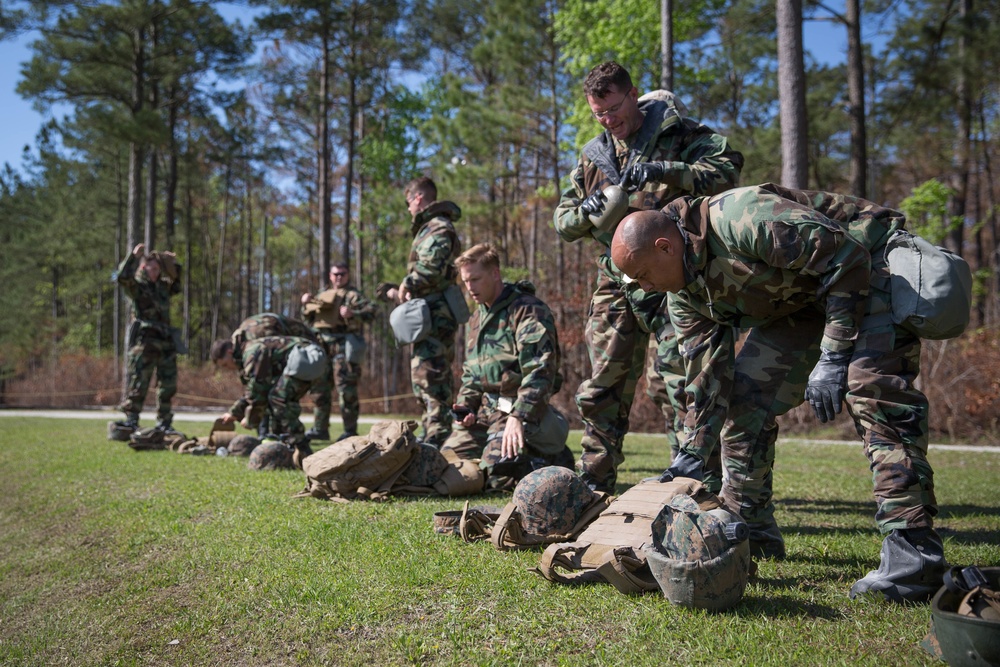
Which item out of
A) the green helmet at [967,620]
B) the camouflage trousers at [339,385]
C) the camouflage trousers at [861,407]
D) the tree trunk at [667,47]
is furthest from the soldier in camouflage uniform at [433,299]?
the tree trunk at [667,47]

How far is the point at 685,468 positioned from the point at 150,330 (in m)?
9.80

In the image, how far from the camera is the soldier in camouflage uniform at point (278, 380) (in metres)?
8.83

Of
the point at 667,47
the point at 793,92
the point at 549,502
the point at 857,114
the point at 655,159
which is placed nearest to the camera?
the point at 549,502

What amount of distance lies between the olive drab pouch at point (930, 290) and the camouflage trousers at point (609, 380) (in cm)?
192

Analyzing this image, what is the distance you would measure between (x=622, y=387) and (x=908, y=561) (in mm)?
2294

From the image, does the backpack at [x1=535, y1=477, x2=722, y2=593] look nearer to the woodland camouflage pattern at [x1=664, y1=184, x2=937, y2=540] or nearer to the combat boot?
the woodland camouflage pattern at [x1=664, y1=184, x2=937, y2=540]

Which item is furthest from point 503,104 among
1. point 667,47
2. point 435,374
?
point 435,374

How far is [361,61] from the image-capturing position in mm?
26016

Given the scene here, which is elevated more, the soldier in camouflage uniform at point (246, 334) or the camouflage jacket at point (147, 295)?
the camouflage jacket at point (147, 295)

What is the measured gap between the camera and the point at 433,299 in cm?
784

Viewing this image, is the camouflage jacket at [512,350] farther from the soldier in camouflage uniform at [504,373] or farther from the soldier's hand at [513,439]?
the soldier's hand at [513,439]

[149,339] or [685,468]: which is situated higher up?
[149,339]

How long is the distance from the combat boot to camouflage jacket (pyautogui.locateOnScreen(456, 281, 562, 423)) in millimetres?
2720

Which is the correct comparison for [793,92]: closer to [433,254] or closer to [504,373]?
[433,254]
